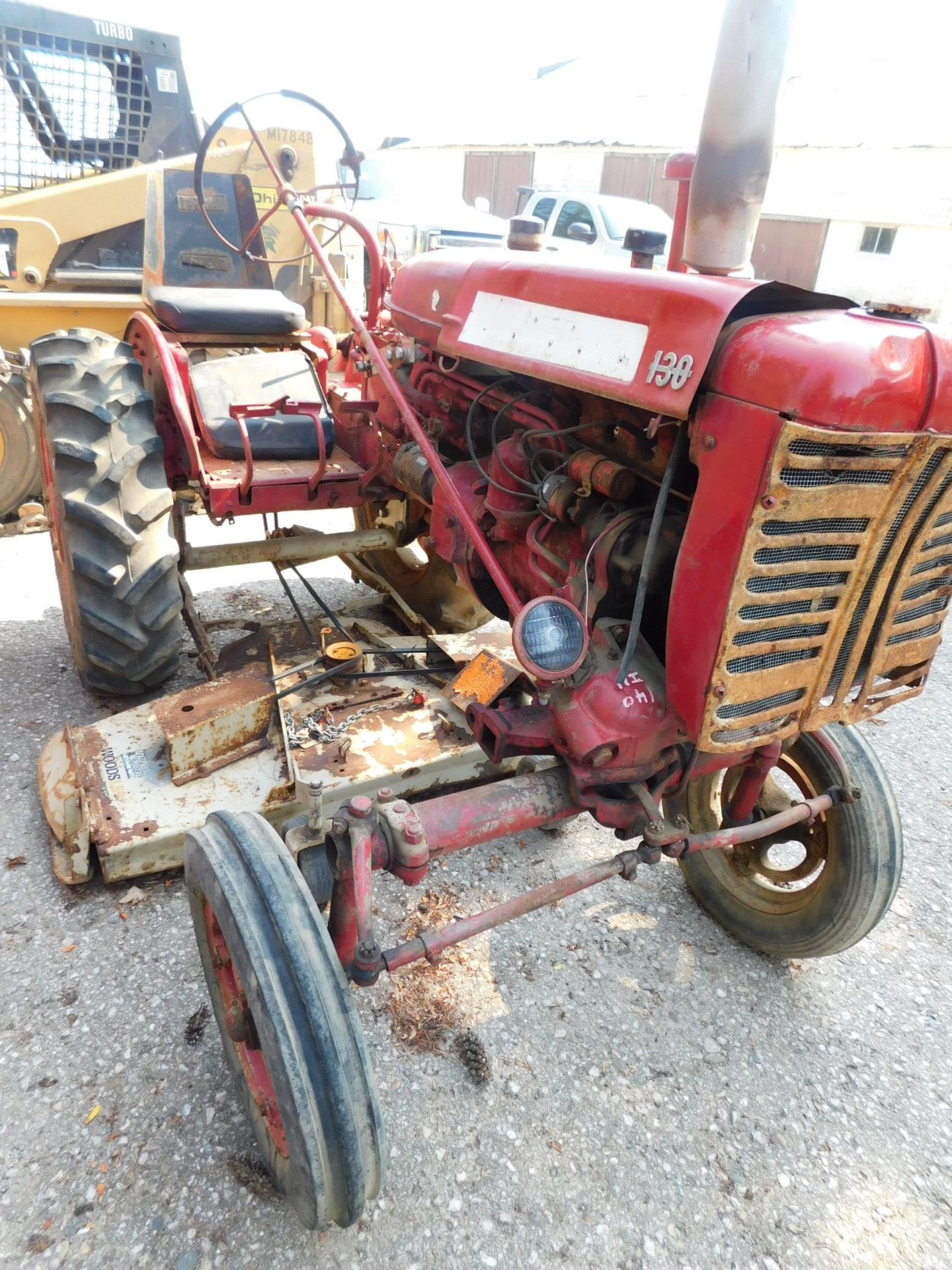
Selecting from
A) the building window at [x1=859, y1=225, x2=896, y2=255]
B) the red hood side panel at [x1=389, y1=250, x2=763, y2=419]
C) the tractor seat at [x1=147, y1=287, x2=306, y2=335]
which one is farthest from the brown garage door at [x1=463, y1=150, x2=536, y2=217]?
the red hood side panel at [x1=389, y1=250, x2=763, y2=419]

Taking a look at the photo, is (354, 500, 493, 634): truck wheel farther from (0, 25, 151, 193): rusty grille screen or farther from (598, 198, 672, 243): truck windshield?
(598, 198, 672, 243): truck windshield

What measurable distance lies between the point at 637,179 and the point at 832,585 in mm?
17713

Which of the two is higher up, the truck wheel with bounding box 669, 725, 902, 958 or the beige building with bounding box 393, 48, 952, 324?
the beige building with bounding box 393, 48, 952, 324

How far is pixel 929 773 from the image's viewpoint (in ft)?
10.4

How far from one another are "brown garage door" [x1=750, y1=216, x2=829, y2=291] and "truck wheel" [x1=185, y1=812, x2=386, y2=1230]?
1525 cm

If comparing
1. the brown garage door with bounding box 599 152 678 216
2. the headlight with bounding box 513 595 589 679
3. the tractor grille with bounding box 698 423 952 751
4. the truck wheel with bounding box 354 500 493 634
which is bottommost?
the truck wheel with bounding box 354 500 493 634

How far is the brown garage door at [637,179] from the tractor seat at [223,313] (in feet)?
48.6

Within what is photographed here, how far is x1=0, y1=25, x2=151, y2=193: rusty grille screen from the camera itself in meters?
4.19

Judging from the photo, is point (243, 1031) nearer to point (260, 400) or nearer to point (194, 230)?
point (260, 400)

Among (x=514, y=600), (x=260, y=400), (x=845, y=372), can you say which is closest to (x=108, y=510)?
(x=260, y=400)

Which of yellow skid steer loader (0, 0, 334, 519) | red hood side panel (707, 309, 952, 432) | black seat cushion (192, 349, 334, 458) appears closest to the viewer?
red hood side panel (707, 309, 952, 432)

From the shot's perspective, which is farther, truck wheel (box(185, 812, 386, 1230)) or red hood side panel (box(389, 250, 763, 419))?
red hood side panel (box(389, 250, 763, 419))

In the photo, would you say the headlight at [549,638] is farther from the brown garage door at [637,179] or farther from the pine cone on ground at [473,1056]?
the brown garage door at [637,179]

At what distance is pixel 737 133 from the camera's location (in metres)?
1.89
